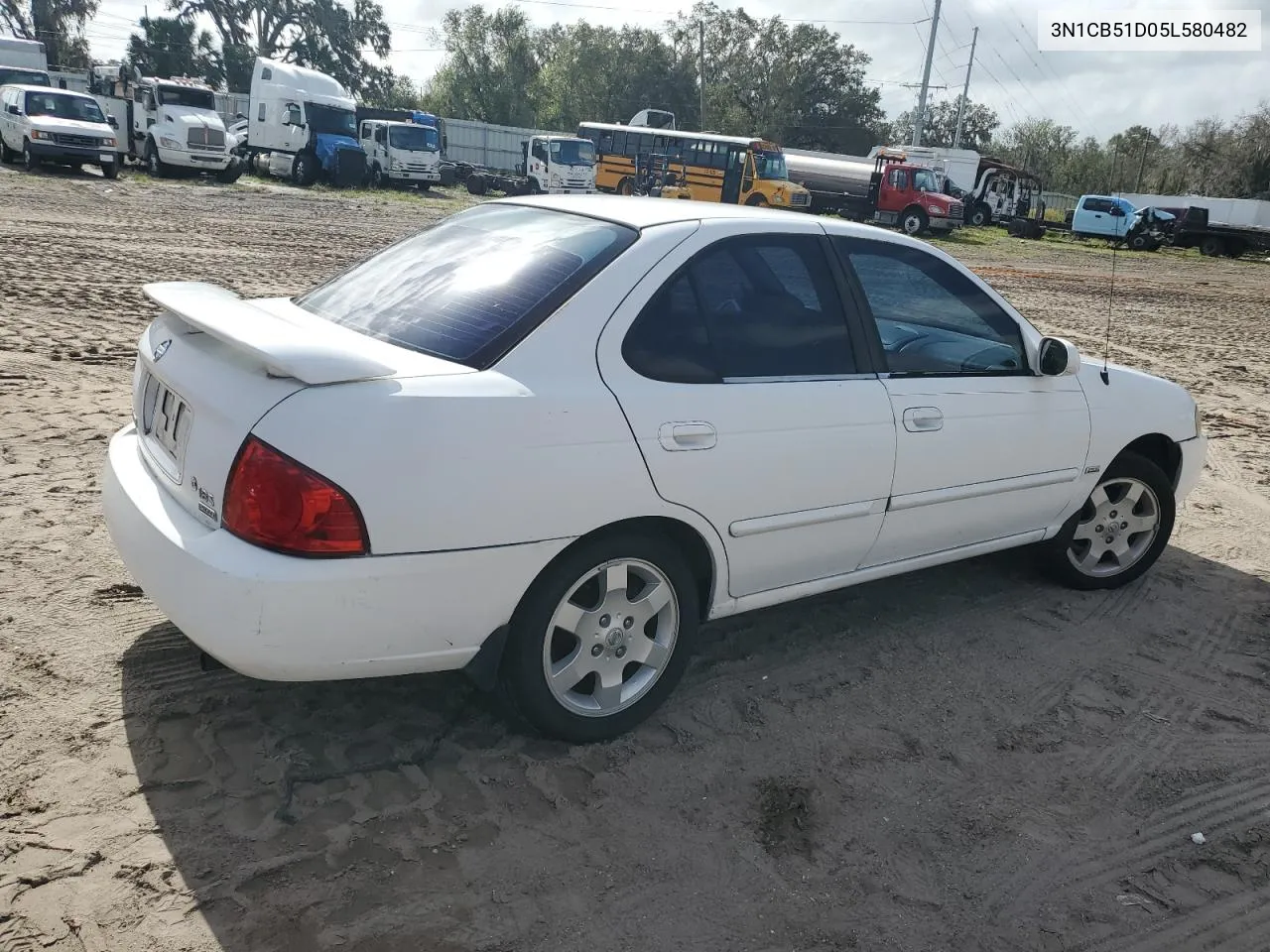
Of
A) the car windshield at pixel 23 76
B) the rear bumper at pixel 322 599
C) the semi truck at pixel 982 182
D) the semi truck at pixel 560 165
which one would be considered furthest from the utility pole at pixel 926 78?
the rear bumper at pixel 322 599

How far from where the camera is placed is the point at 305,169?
30.3m

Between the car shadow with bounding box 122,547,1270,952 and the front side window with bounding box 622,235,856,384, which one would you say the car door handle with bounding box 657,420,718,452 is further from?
the car shadow with bounding box 122,547,1270,952

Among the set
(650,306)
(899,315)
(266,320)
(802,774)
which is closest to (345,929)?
(802,774)

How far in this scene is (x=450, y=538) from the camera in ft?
8.57

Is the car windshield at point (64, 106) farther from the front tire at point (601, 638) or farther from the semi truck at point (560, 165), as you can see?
the front tire at point (601, 638)

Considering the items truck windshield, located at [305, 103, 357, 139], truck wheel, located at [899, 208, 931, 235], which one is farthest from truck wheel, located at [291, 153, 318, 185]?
truck wheel, located at [899, 208, 931, 235]

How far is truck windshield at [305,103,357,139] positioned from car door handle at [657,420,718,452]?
30548 millimetres

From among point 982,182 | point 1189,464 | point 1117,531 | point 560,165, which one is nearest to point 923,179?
point 982,182

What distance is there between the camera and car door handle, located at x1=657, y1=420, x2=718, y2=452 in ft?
9.69

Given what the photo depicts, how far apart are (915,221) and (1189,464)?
3217 centimetres

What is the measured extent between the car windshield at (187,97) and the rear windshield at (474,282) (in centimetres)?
2753

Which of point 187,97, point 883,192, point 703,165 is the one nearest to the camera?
point 187,97

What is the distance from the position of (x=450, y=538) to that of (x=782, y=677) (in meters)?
1.58

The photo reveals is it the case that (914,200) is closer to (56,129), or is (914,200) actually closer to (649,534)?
(56,129)
